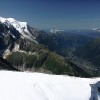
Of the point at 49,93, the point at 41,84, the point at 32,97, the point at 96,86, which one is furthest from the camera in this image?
the point at 96,86

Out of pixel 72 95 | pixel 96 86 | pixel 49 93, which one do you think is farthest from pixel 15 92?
pixel 96 86

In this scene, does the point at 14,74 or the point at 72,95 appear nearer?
the point at 72,95

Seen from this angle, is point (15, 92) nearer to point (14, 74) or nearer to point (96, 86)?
point (14, 74)

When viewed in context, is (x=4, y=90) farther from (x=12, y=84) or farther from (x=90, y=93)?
(x=90, y=93)

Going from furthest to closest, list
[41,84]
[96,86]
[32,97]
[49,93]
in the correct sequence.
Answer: [96,86], [41,84], [49,93], [32,97]

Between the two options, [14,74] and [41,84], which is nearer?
[41,84]

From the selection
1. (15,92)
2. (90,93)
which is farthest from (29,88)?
(90,93)
